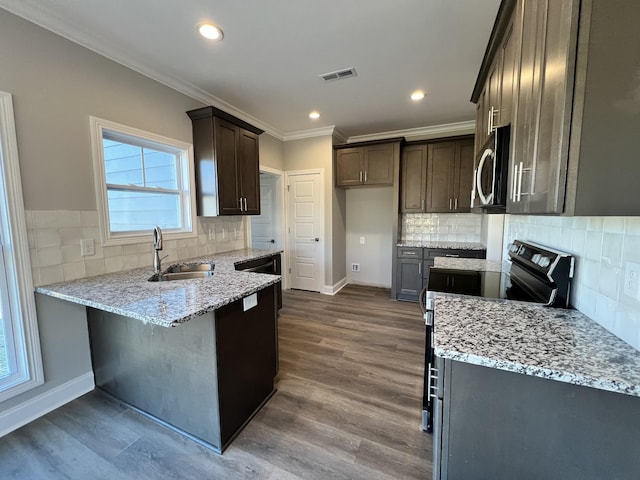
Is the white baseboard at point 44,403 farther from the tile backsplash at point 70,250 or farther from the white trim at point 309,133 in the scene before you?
the white trim at point 309,133

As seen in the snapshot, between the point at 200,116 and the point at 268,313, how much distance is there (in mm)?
Result: 2227

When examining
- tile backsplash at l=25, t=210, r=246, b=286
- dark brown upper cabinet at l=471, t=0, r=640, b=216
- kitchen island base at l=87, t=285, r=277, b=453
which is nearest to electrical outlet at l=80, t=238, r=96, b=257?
tile backsplash at l=25, t=210, r=246, b=286

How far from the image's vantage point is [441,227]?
14.6ft

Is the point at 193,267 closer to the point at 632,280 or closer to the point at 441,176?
the point at 632,280

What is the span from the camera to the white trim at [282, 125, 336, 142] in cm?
424

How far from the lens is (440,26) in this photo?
1953mm

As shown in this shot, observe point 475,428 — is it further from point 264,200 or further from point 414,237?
point 264,200

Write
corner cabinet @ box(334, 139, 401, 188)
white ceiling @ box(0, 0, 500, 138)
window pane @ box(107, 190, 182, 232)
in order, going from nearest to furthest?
white ceiling @ box(0, 0, 500, 138)
window pane @ box(107, 190, 182, 232)
corner cabinet @ box(334, 139, 401, 188)

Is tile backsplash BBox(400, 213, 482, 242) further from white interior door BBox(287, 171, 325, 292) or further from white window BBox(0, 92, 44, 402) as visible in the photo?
white window BBox(0, 92, 44, 402)

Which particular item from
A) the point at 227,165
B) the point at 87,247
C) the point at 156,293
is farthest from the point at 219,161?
the point at 156,293

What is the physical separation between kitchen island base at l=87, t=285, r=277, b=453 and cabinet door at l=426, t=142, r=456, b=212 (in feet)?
10.2

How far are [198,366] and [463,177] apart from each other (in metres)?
3.97

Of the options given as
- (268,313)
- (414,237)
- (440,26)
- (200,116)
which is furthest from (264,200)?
(440,26)

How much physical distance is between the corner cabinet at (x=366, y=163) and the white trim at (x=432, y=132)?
46 centimetres
